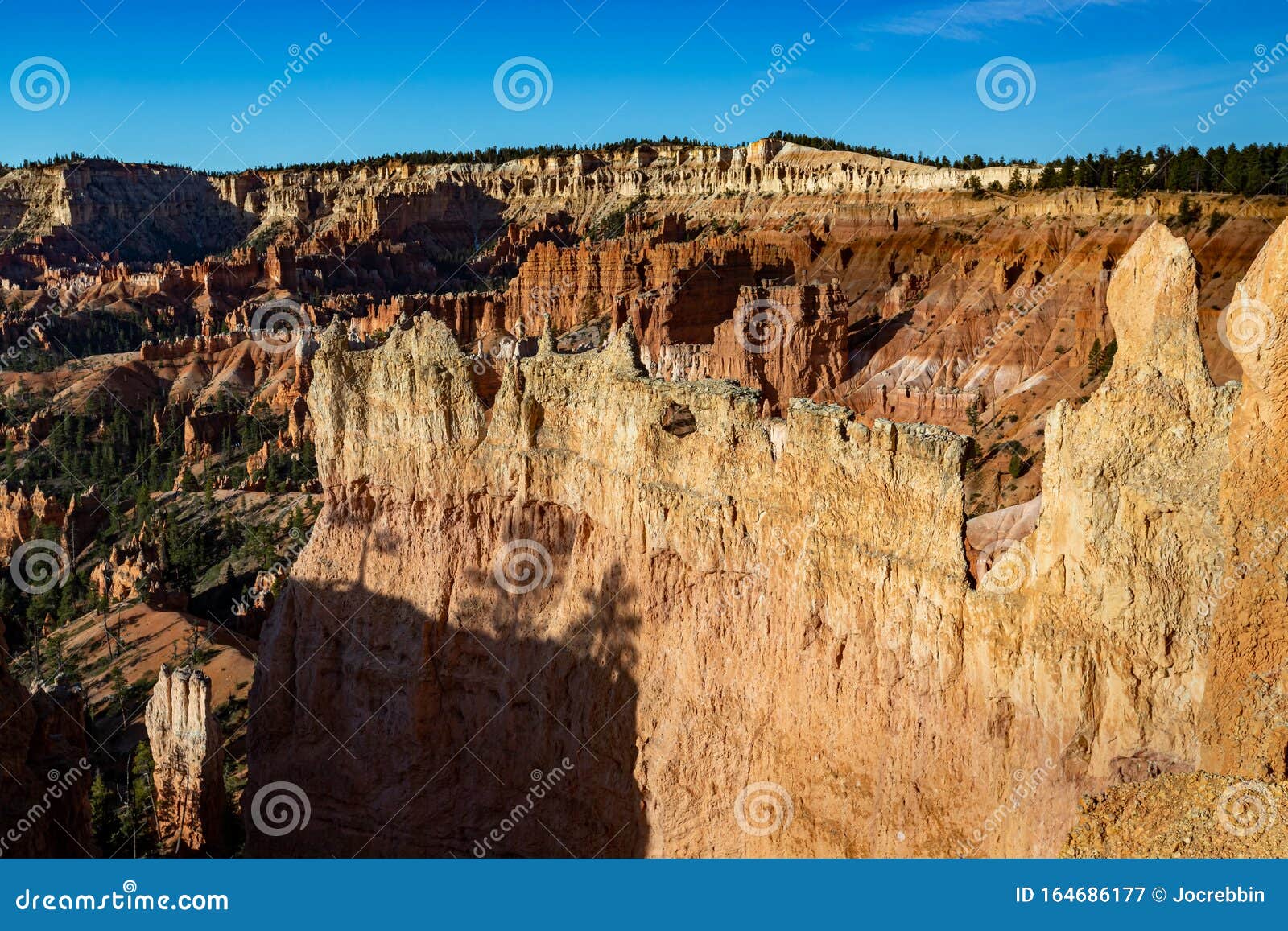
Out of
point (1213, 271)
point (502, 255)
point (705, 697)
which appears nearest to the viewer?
point (705, 697)

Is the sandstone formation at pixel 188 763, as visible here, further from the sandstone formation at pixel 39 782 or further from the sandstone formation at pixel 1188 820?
the sandstone formation at pixel 1188 820

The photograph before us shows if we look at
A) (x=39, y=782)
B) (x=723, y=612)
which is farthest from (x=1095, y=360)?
(x=39, y=782)

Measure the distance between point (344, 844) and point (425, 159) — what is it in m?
170

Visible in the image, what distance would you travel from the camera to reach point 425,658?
64.3ft

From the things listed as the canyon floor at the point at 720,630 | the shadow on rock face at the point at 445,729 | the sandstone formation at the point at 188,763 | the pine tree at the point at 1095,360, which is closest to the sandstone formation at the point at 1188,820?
the canyon floor at the point at 720,630

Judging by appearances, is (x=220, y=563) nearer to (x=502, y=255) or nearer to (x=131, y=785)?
(x=131, y=785)

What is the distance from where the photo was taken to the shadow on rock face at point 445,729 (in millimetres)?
17328

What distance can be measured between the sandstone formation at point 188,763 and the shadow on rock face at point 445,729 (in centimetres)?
218

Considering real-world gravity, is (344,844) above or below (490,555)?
below

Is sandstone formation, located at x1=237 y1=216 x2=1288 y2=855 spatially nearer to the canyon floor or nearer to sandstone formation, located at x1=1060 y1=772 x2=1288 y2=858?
the canyon floor

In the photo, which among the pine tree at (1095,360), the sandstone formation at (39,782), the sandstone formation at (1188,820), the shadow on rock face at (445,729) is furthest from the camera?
the pine tree at (1095,360)

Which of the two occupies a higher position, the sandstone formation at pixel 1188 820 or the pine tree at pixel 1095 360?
the pine tree at pixel 1095 360

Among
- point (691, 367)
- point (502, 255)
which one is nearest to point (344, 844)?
point (691, 367)

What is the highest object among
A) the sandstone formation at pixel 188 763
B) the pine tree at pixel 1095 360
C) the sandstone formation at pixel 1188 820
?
the pine tree at pixel 1095 360
